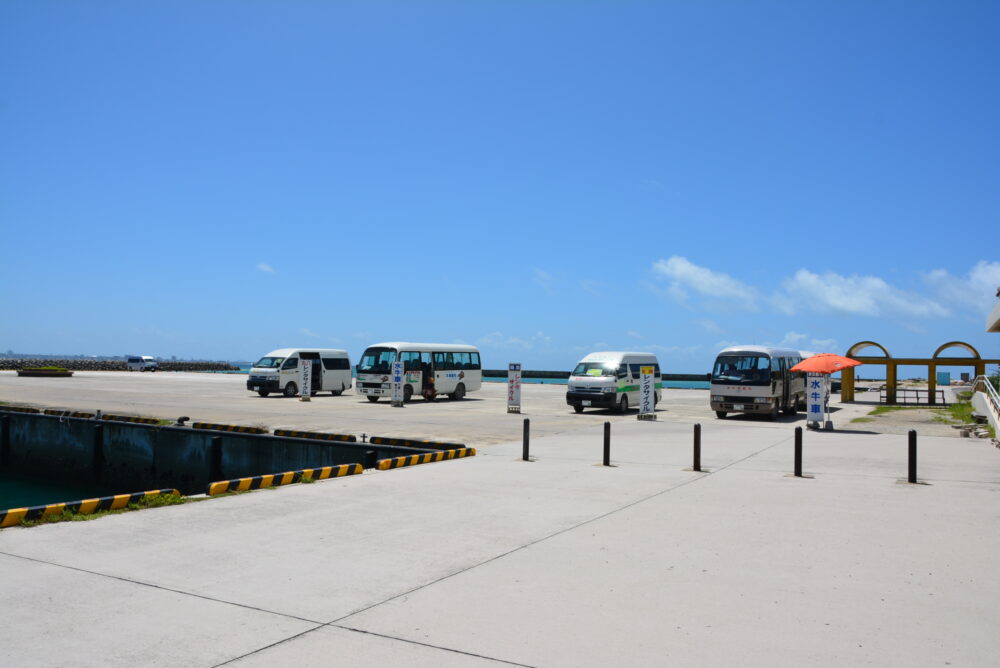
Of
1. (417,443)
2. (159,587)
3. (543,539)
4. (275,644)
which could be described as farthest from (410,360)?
(275,644)

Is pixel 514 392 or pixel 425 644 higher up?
pixel 514 392

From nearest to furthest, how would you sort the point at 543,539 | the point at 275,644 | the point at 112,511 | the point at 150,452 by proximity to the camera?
1. the point at 275,644
2. the point at 543,539
3. the point at 112,511
4. the point at 150,452

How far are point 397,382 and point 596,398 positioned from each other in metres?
7.27

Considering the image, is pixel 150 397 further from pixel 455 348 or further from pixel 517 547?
pixel 517 547

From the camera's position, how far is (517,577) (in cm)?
619

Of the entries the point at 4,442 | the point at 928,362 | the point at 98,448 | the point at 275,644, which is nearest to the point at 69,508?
the point at 275,644

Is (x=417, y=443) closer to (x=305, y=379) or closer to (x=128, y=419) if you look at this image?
(x=128, y=419)

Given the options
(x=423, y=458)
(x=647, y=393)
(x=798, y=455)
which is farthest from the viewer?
(x=647, y=393)

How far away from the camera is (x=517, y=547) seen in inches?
284

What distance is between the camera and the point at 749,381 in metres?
24.2

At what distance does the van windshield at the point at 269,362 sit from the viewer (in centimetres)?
3306

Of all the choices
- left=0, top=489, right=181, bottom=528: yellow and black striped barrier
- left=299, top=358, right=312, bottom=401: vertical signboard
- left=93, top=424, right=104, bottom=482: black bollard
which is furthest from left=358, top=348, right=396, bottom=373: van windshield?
left=0, top=489, right=181, bottom=528: yellow and black striped barrier

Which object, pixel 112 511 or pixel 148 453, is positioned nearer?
pixel 112 511

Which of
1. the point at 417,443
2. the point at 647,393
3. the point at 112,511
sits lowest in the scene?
the point at 112,511
